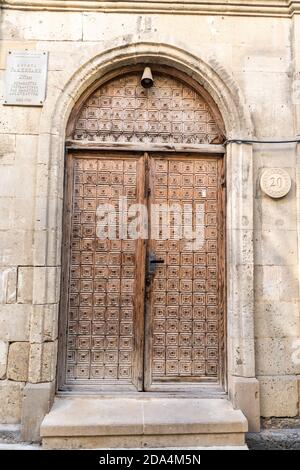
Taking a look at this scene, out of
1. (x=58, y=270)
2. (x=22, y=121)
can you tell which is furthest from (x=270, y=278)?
(x=22, y=121)

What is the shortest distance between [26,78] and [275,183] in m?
2.66

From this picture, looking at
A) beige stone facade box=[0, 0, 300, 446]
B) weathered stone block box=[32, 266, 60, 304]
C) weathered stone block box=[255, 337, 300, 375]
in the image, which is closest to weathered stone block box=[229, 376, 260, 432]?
beige stone facade box=[0, 0, 300, 446]

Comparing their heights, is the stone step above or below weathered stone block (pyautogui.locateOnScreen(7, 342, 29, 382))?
below

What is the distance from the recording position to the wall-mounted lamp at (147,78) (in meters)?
3.75

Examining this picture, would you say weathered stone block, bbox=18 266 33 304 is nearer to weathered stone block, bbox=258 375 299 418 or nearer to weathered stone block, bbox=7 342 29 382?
weathered stone block, bbox=7 342 29 382

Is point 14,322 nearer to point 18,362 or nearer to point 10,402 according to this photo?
point 18,362

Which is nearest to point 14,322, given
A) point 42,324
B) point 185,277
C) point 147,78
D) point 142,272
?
point 42,324

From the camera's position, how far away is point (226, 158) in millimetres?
3736

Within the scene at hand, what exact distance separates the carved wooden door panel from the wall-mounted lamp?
30.5 inches

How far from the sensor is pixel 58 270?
3.51 m

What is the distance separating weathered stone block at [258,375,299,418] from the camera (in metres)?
3.41
